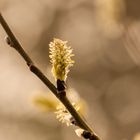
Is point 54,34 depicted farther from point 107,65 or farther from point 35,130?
point 35,130

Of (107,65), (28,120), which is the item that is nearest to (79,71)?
(107,65)

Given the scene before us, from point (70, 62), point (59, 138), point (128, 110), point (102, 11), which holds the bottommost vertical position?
point (128, 110)

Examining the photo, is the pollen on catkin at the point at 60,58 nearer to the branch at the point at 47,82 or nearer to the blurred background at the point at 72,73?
the branch at the point at 47,82

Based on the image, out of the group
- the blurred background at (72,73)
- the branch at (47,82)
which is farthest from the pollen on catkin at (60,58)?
the blurred background at (72,73)

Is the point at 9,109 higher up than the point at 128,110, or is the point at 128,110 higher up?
the point at 9,109

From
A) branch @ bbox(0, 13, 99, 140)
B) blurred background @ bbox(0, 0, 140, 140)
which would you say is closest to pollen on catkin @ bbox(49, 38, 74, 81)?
branch @ bbox(0, 13, 99, 140)

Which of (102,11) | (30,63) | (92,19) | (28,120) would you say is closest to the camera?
(30,63)

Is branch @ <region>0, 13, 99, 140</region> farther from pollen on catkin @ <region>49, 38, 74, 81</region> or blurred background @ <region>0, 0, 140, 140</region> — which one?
blurred background @ <region>0, 0, 140, 140</region>
